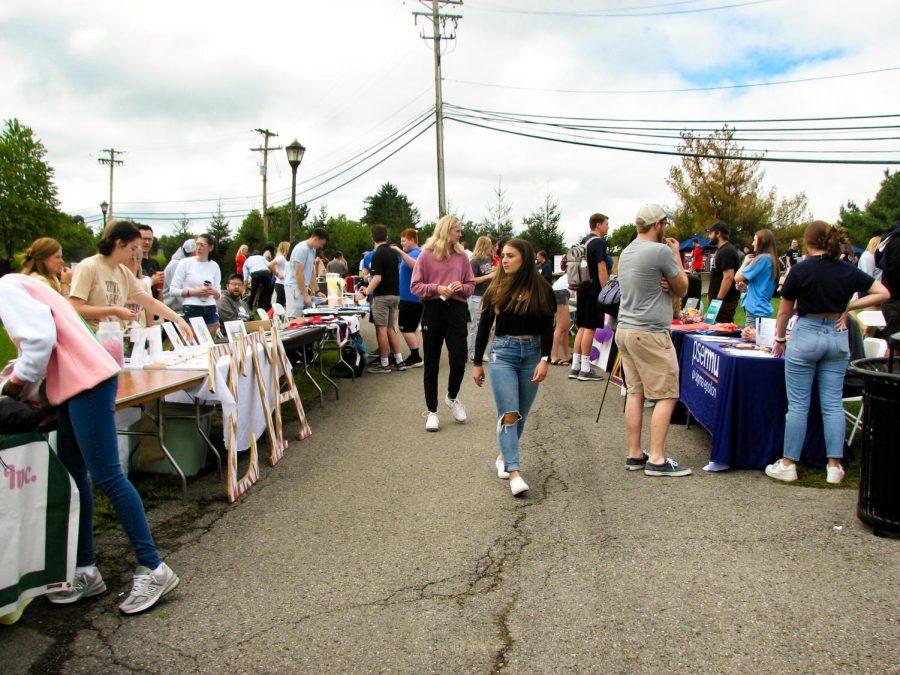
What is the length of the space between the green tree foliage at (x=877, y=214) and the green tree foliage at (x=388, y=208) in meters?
40.1

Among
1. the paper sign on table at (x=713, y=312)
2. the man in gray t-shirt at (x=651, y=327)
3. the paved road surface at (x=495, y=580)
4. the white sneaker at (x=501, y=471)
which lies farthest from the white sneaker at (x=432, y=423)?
the paper sign on table at (x=713, y=312)

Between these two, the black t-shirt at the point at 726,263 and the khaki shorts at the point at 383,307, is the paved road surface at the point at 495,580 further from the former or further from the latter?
the khaki shorts at the point at 383,307

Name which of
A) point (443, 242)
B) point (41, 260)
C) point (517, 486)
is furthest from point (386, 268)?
point (41, 260)

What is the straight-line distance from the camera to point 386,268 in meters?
10.3

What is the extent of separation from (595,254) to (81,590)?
7.26 m

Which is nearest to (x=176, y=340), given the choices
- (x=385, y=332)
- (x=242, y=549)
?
(x=242, y=549)

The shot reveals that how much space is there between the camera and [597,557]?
3791 millimetres

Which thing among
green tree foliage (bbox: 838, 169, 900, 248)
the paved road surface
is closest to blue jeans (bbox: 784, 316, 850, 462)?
the paved road surface

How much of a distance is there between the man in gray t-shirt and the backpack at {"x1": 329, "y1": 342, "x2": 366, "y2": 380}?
544 cm

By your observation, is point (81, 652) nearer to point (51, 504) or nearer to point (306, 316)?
point (51, 504)

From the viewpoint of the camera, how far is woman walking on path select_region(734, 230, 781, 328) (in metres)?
7.78

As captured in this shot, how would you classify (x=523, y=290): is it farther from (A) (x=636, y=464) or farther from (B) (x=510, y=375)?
(A) (x=636, y=464)

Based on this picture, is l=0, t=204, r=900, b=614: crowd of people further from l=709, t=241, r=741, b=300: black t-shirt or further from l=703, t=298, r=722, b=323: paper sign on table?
l=703, t=298, r=722, b=323: paper sign on table

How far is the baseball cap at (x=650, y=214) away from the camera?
5.26 m
